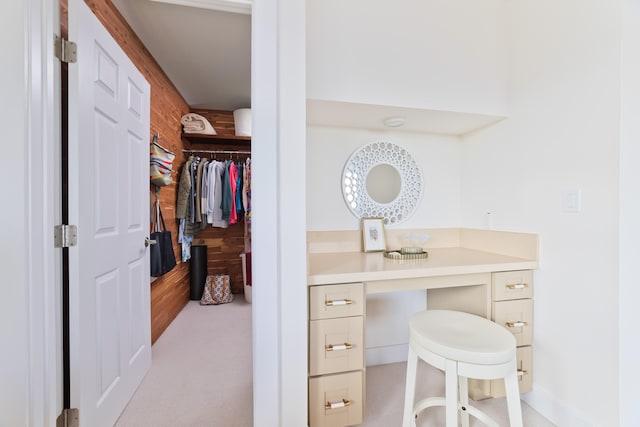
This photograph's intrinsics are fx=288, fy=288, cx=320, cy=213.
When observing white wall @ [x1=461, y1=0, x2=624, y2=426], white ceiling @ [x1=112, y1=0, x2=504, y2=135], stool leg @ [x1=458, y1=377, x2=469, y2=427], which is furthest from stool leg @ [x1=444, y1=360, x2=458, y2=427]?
white ceiling @ [x1=112, y1=0, x2=504, y2=135]

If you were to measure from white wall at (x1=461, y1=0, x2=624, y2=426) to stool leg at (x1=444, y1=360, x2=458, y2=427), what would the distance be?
2.42 ft

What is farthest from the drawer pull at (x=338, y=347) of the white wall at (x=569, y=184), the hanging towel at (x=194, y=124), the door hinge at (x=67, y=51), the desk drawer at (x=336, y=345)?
the hanging towel at (x=194, y=124)

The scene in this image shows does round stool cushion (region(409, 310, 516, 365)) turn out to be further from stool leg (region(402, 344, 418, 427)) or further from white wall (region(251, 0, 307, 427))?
white wall (region(251, 0, 307, 427))

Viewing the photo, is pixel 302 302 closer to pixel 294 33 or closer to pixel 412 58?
pixel 294 33

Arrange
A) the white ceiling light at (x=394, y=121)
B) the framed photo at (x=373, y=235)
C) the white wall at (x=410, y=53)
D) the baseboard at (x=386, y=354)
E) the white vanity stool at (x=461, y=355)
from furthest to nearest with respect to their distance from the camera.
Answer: the baseboard at (x=386, y=354) → the framed photo at (x=373, y=235) → the white ceiling light at (x=394, y=121) → the white wall at (x=410, y=53) → the white vanity stool at (x=461, y=355)

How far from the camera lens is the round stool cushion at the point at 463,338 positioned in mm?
1072

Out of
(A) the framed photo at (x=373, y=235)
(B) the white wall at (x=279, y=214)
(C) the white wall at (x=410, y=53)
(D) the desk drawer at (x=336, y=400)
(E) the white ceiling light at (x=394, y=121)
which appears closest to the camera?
(B) the white wall at (x=279, y=214)

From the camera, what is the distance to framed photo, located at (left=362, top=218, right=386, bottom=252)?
74.2 inches

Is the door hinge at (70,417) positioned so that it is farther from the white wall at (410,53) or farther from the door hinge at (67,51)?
the white wall at (410,53)

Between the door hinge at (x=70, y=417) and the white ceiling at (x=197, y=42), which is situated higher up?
the white ceiling at (x=197, y=42)

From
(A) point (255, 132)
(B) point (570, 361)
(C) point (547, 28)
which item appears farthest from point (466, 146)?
(A) point (255, 132)

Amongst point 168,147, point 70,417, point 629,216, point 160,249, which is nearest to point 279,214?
point 70,417

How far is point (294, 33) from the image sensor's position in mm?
1193

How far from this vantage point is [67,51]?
1.26 meters
